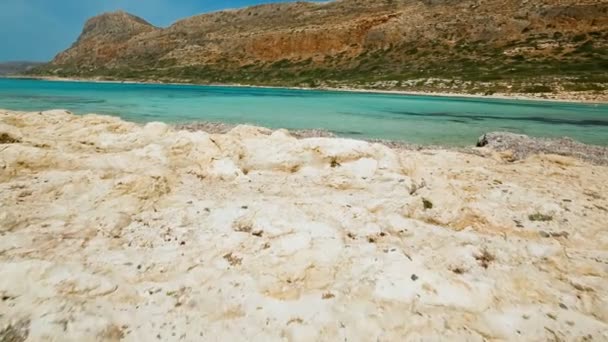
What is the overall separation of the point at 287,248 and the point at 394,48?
114 metres

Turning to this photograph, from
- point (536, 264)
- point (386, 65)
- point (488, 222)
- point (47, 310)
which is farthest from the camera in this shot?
point (386, 65)

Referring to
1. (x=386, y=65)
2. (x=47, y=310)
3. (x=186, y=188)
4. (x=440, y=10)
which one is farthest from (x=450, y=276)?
(x=440, y=10)

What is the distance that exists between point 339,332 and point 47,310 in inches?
128

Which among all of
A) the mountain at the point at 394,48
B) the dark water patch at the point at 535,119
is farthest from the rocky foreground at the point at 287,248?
the mountain at the point at 394,48

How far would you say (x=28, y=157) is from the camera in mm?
8266

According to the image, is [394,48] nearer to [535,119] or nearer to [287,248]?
[535,119]

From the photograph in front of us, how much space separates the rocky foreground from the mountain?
204 ft

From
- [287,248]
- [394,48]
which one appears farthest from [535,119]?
[394,48]

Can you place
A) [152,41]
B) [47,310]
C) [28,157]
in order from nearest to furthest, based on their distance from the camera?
[47,310]
[28,157]
[152,41]

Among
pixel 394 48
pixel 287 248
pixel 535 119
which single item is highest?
pixel 394 48

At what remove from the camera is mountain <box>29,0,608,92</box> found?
2990 inches

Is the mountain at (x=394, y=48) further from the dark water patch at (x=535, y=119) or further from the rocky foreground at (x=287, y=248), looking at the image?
the rocky foreground at (x=287, y=248)

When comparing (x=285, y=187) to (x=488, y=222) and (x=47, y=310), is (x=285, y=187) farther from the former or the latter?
(x=47, y=310)

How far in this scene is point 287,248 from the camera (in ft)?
19.0
